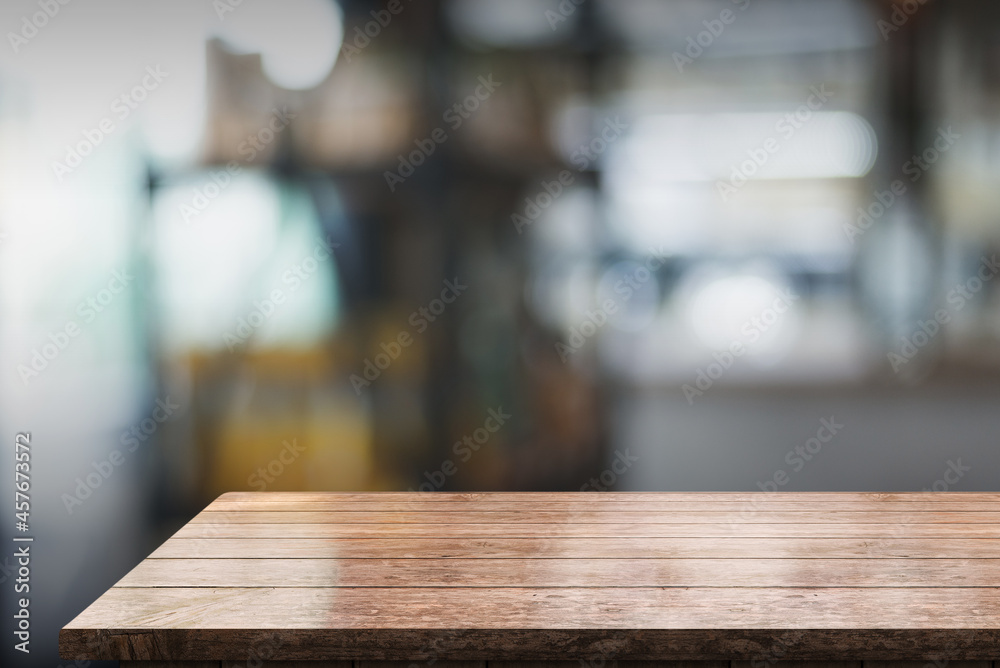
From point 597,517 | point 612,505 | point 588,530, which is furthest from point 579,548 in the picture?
point 612,505

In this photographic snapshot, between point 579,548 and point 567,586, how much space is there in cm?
23

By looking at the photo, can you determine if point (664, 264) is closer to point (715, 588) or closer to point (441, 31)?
point (441, 31)

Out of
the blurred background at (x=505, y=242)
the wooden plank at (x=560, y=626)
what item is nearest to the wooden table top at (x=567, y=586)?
the wooden plank at (x=560, y=626)

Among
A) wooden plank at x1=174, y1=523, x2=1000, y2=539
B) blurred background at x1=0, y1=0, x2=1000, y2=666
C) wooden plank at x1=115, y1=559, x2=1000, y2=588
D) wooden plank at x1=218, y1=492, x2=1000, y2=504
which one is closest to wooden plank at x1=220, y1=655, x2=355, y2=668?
wooden plank at x1=115, y1=559, x2=1000, y2=588

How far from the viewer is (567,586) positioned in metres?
1.39

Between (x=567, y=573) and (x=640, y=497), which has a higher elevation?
(x=567, y=573)

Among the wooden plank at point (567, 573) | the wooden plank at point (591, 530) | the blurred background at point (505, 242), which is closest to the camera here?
the wooden plank at point (567, 573)

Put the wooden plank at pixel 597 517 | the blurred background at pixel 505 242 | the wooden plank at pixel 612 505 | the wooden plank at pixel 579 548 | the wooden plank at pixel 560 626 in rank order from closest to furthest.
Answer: the wooden plank at pixel 560 626, the wooden plank at pixel 579 548, the wooden plank at pixel 597 517, the wooden plank at pixel 612 505, the blurred background at pixel 505 242

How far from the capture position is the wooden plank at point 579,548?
1559 mm

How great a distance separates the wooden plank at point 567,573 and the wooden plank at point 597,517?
0.98 feet

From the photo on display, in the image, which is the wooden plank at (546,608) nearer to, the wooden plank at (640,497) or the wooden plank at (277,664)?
the wooden plank at (277,664)

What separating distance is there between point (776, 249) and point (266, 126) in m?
1.63

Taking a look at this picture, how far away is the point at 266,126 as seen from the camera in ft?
8.77

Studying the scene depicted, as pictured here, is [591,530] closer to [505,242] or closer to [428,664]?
[428,664]
